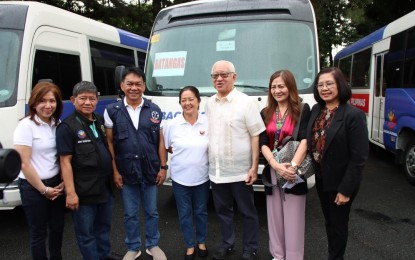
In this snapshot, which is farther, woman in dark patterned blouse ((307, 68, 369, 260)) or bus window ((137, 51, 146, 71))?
bus window ((137, 51, 146, 71))

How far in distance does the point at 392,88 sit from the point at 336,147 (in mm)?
4750

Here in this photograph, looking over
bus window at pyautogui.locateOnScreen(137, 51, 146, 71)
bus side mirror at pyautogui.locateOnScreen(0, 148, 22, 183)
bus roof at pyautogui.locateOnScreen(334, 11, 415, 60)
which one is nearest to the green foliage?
bus roof at pyautogui.locateOnScreen(334, 11, 415, 60)

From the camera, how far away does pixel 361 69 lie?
913cm

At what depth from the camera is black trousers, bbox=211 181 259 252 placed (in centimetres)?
328

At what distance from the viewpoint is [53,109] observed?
2.82 metres

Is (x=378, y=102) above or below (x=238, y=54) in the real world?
below

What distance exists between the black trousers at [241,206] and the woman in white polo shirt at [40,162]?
134 centimetres

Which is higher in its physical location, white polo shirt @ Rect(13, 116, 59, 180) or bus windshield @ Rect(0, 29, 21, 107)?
bus windshield @ Rect(0, 29, 21, 107)

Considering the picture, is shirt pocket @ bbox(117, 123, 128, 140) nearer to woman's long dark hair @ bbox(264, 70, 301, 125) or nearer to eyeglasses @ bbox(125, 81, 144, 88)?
eyeglasses @ bbox(125, 81, 144, 88)

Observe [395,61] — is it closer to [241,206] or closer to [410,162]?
[410,162]

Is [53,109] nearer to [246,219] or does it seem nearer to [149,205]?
[149,205]

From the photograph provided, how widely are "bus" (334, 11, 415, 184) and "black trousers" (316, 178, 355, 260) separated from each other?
3.76 meters

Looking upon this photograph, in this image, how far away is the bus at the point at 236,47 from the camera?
4.29 m

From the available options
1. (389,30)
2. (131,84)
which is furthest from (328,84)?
(389,30)
